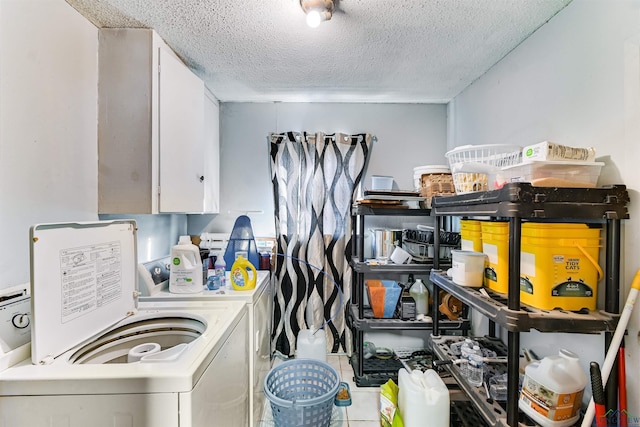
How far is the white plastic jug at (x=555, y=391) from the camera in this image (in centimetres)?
101

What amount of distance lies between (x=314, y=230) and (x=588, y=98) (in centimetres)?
189

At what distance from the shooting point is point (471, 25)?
1.54 m

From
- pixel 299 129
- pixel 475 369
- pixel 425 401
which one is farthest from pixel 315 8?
pixel 425 401

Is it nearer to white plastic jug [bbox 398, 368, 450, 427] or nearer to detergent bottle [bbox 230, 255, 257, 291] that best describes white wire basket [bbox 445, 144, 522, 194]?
white plastic jug [bbox 398, 368, 450, 427]

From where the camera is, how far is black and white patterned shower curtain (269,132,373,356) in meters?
2.57

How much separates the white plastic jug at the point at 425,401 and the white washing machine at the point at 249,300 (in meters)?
0.84

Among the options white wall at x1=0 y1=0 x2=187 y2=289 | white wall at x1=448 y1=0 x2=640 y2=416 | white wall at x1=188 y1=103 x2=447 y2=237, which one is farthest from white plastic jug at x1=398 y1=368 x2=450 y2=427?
white wall at x1=0 y1=0 x2=187 y2=289

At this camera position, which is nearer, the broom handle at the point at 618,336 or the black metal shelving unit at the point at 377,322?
the broom handle at the point at 618,336

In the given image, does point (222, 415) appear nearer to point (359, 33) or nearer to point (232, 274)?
point (232, 274)

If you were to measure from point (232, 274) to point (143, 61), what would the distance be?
4.12 ft

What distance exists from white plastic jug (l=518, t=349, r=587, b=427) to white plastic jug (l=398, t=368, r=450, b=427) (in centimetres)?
46

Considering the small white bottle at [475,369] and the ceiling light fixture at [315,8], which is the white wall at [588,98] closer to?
the small white bottle at [475,369]

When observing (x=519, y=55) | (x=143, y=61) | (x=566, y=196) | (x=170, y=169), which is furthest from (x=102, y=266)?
(x=519, y=55)

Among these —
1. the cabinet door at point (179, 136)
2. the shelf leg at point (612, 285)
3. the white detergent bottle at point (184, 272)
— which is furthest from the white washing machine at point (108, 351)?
the shelf leg at point (612, 285)
